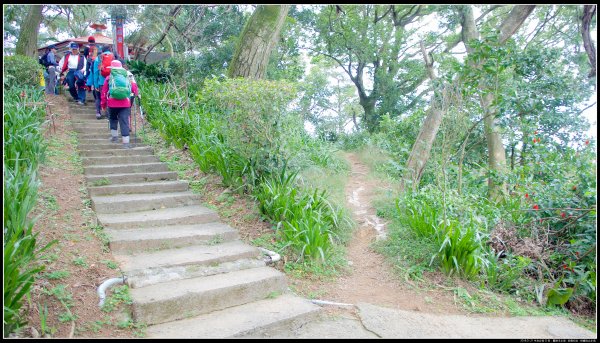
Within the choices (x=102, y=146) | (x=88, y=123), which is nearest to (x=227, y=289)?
(x=102, y=146)

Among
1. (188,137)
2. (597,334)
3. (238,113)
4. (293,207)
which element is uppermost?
(238,113)

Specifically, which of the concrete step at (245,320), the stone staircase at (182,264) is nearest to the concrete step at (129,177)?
the stone staircase at (182,264)

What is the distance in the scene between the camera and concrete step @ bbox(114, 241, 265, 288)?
3.82 metres

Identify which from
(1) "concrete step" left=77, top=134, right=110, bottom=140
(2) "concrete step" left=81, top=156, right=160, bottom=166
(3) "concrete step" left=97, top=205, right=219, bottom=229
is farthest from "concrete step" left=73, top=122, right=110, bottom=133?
(3) "concrete step" left=97, top=205, right=219, bottom=229

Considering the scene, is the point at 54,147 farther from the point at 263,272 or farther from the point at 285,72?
the point at 285,72

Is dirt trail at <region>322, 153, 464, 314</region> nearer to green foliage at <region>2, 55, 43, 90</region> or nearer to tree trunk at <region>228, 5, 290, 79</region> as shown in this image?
tree trunk at <region>228, 5, 290, 79</region>

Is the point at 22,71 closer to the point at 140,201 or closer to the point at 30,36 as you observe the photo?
the point at 30,36

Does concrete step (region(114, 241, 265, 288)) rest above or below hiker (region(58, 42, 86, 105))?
below

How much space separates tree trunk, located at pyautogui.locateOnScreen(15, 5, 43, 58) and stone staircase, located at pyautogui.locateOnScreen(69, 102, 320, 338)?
7550 mm

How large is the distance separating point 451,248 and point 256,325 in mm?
2436

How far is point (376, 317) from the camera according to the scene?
383 centimetres

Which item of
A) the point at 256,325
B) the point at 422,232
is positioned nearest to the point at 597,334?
the point at 422,232

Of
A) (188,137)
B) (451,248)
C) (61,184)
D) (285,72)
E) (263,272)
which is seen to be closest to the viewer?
(263,272)

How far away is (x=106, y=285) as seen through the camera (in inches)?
140
